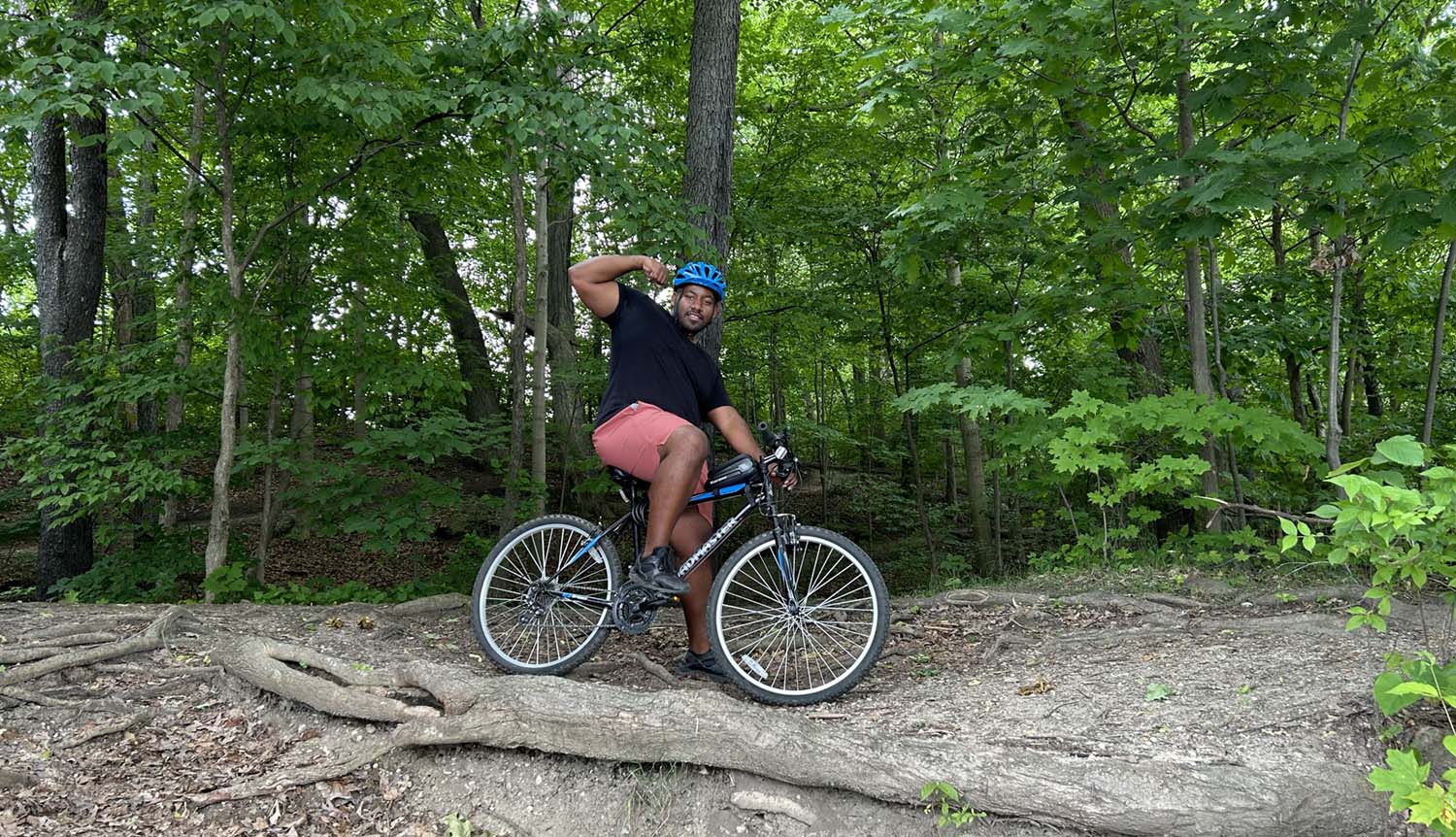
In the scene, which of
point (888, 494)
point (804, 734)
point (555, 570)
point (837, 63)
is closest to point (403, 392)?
point (555, 570)

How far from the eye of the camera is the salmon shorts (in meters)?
3.39

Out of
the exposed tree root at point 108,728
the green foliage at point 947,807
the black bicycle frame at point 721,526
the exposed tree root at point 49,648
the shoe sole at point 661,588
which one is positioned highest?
the black bicycle frame at point 721,526

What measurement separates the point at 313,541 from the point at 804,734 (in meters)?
11.0

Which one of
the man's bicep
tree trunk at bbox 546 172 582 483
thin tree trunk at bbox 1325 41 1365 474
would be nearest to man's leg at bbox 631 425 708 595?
the man's bicep

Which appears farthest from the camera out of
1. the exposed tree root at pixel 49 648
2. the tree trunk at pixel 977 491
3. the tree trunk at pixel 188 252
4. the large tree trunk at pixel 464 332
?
the tree trunk at pixel 977 491

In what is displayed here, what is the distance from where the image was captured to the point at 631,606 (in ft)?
11.3

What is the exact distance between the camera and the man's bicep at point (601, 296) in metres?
3.39

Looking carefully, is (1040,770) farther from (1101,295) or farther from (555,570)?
(1101,295)

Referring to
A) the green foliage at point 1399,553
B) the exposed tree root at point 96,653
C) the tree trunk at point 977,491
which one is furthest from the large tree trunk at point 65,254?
the tree trunk at point 977,491

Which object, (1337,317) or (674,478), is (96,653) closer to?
(674,478)

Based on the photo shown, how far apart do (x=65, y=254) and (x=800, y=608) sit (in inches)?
294

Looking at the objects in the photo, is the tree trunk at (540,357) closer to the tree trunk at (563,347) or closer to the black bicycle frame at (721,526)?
the tree trunk at (563,347)

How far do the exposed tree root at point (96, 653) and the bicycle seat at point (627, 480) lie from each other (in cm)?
212

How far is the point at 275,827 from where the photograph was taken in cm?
244
